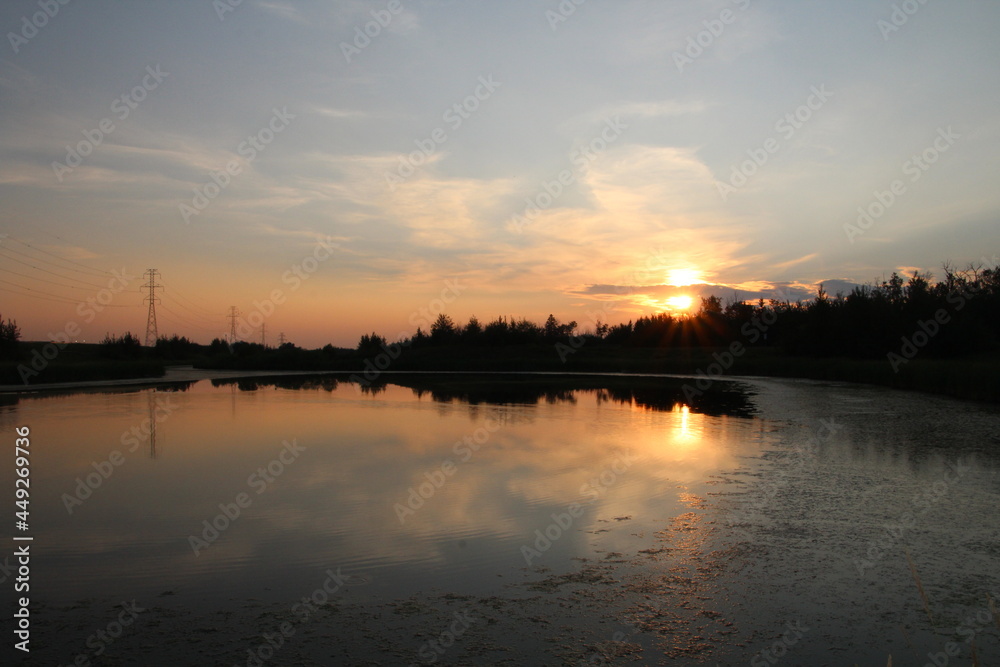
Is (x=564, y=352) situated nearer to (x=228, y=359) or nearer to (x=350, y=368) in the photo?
(x=350, y=368)

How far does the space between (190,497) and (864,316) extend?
44806 mm

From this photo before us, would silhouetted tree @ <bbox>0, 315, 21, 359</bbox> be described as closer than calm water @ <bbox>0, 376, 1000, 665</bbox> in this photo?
No

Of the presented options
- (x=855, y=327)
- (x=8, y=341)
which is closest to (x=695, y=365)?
(x=855, y=327)

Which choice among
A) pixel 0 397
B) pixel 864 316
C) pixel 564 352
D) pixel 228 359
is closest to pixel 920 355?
pixel 864 316

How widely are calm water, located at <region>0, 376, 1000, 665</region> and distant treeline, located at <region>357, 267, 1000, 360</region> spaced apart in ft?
90.3

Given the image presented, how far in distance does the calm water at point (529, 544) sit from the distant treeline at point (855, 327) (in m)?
27.5

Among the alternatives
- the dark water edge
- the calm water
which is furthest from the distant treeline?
the calm water

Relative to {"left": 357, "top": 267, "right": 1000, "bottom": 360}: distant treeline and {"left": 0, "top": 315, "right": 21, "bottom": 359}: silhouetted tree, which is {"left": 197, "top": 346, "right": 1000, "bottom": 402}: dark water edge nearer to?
{"left": 357, "top": 267, "right": 1000, "bottom": 360}: distant treeline

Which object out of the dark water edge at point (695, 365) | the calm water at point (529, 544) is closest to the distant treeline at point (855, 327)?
the dark water edge at point (695, 365)

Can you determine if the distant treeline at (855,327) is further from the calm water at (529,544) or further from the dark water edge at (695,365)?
the calm water at (529,544)

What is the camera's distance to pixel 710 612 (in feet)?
16.4

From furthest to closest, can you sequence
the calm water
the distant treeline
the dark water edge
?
1. the distant treeline
2. the dark water edge
3. the calm water

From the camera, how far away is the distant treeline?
37.9 meters

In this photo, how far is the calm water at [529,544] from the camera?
4578 mm
